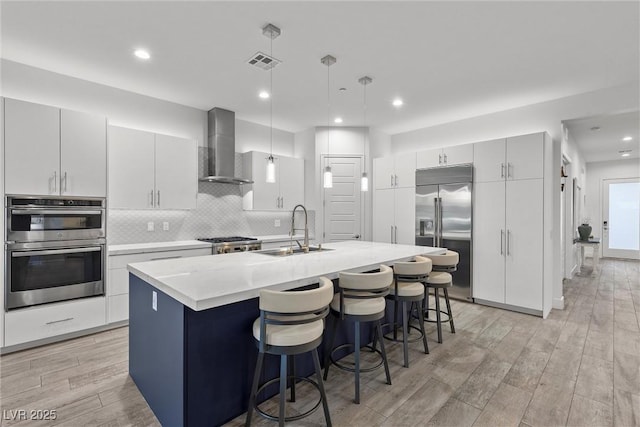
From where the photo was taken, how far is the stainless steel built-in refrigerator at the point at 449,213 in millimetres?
4590

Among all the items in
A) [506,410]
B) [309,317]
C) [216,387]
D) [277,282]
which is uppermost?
[277,282]

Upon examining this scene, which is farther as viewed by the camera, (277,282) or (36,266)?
(36,266)

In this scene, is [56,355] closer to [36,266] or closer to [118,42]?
[36,266]

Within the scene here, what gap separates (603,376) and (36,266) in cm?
518

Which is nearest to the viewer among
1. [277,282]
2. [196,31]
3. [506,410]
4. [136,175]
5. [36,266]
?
[277,282]

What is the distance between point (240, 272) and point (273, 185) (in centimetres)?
333

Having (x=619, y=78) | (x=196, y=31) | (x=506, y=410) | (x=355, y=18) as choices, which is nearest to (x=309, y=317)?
(x=506, y=410)

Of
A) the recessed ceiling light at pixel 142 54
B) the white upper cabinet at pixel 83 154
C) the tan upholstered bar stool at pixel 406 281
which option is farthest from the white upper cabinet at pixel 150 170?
the tan upholstered bar stool at pixel 406 281

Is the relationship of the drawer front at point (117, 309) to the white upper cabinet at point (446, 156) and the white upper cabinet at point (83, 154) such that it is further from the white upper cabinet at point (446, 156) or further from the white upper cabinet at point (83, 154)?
the white upper cabinet at point (446, 156)

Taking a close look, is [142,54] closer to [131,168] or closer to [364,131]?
[131,168]

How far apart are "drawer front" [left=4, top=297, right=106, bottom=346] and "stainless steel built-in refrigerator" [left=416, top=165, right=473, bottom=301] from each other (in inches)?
173

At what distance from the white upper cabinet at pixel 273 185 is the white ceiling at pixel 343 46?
1.12 metres

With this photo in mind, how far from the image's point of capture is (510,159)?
421cm

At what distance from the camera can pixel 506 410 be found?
213cm
